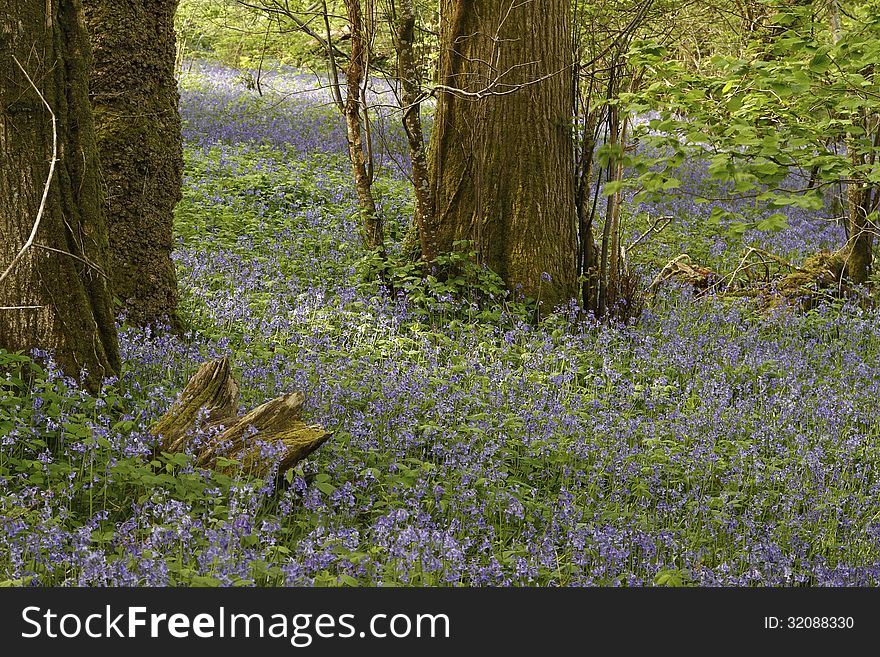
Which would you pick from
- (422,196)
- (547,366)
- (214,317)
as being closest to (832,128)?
(547,366)

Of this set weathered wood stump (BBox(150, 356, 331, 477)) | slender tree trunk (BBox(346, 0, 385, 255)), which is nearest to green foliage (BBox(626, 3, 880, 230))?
weathered wood stump (BBox(150, 356, 331, 477))

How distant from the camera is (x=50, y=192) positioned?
436 cm

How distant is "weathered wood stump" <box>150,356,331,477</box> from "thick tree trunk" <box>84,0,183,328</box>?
68.5 inches

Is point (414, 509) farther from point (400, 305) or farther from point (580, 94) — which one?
point (580, 94)

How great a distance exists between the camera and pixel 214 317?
21.6ft

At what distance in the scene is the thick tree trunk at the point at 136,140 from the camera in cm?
575

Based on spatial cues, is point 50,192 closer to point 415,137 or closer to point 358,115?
point 415,137

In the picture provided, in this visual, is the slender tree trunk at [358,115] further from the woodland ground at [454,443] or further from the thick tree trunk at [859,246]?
the thick tree trunk at [859,246]

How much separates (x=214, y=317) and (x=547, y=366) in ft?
8.07

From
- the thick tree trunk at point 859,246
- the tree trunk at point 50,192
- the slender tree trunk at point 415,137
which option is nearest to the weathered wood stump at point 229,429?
the tree trunk at point 50,192

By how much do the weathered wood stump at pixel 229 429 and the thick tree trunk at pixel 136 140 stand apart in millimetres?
1741

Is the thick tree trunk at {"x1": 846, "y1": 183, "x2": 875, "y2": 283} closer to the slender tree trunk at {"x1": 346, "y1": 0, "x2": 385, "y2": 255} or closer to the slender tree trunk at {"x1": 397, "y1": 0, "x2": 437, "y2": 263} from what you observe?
the slender tree trunk at {"x1": 397, "y1": 0, "x2": 437, "y2": 263}
